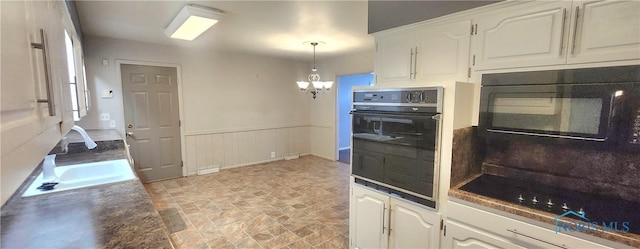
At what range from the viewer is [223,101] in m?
5.12

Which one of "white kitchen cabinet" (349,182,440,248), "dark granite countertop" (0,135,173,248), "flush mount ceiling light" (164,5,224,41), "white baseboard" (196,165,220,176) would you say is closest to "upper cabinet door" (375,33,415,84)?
"white kitchen cabinet" (349,182,440,248)

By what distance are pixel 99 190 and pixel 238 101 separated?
3.74 m

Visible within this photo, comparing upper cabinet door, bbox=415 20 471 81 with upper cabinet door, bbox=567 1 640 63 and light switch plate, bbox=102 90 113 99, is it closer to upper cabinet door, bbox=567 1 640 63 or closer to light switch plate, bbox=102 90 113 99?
upper cabinet door, bbox=567 1 640 63

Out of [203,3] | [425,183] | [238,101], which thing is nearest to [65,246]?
[425,183]

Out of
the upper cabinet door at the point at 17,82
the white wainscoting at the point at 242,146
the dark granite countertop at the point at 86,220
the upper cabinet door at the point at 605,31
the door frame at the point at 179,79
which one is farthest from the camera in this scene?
the white wainscoting at the point at 242,146

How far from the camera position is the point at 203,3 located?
2461mm

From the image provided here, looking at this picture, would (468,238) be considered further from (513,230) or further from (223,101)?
(223,101)

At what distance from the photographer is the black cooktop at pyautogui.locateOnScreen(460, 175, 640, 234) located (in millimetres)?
1374

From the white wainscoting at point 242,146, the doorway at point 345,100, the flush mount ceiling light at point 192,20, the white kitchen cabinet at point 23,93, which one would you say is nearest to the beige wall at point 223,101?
the white wainscoting at point 242,146

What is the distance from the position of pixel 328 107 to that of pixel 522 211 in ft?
15.3

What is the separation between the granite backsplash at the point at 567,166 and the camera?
156 centimetres

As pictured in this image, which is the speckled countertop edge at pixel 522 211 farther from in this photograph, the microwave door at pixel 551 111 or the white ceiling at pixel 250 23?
the white ceiling at pixel 250 23

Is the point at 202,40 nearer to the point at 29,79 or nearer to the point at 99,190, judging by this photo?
the point at 99,190

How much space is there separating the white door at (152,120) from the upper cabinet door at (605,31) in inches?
192
